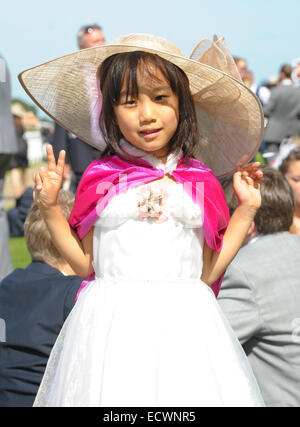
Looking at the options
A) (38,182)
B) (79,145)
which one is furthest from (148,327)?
(79,145)

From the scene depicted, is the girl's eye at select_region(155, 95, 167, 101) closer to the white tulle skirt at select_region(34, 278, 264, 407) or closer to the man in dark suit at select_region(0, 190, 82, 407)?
the white tulle skirt at select_region(34, 278, 264, 407)

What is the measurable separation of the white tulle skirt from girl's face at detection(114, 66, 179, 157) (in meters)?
0.49

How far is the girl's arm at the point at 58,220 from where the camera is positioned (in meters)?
2.28

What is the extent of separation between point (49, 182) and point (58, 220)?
0.45ft

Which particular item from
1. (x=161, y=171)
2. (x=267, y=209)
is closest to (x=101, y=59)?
(x=161, y=171)

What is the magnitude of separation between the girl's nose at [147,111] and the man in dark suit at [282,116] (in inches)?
204

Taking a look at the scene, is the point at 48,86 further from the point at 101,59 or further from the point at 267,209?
the point at 267,209

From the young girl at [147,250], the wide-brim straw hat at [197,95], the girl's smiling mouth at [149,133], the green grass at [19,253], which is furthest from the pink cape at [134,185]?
the green grass at [19,253]

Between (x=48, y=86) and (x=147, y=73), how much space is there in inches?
16.1

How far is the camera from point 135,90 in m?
2.22

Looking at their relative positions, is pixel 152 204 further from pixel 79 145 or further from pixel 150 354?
pixel 79 145

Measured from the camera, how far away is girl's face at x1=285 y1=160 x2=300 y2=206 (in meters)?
4.20

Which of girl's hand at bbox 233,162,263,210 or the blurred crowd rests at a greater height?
girl's hand at bbox 233,162,263,210

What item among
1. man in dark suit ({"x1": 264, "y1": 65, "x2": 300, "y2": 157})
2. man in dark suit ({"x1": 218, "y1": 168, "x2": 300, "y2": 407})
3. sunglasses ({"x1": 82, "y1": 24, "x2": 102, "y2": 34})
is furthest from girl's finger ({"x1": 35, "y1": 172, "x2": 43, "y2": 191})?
man in dark suit ({"x1": 264, "y1": 65, "x2": 300, "y2": 157})
